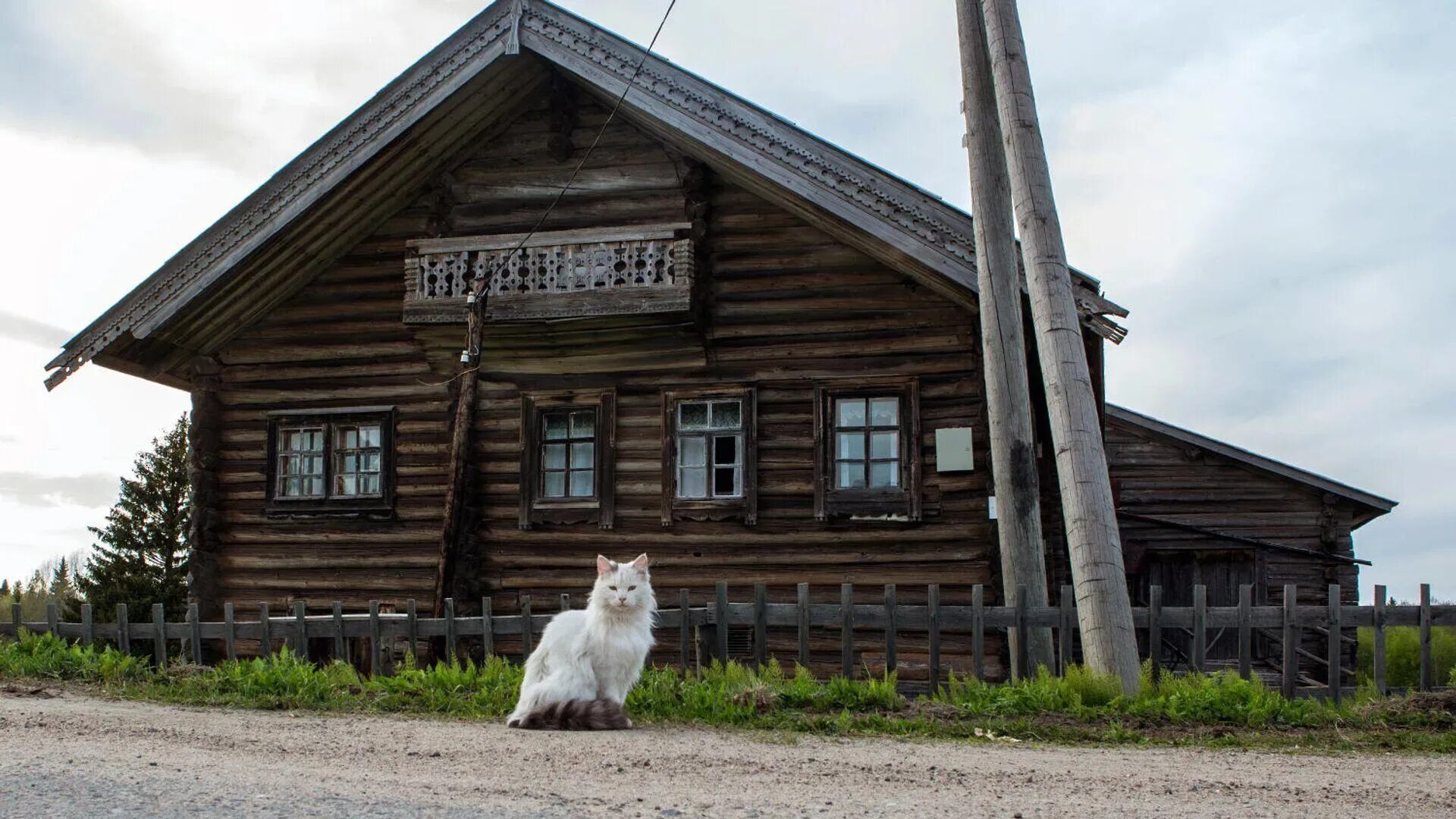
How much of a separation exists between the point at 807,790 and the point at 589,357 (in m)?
10.7

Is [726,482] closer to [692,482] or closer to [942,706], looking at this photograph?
[692,482]

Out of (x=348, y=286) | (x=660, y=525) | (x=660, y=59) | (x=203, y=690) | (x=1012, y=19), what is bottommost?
(x=203, y=690)

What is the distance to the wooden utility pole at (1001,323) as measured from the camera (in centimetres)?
1210

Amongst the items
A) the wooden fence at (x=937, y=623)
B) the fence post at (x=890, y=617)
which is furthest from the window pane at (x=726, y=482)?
the fence post at (x=890, y=617)

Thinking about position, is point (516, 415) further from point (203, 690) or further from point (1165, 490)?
point (1165, 490)

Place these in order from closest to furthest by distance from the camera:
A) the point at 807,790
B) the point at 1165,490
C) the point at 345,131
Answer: the point at 807,790 → the point at 345,131 → the point at 1165,490

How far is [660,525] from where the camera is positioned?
53.1 feet

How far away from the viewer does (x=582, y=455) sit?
16.7m

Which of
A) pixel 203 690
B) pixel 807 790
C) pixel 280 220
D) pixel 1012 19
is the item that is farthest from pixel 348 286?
pixel 807 790

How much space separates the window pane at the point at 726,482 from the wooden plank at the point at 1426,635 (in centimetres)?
750

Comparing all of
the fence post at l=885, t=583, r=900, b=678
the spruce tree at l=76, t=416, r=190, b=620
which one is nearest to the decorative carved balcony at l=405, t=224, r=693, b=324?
the fence post at l=885, t=583, r=900, b=678

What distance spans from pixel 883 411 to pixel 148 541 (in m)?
25.4

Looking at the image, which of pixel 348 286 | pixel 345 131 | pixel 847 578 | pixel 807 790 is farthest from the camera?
pixel 348 286

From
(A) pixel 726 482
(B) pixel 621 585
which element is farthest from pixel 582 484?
(B) pixel 621 585
